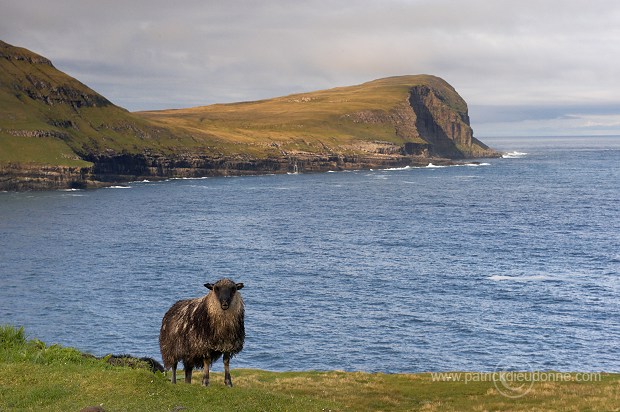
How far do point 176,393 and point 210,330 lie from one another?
14.1 ft

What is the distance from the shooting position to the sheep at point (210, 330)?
27.9m

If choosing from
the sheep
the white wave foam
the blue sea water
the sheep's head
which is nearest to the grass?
the sheep

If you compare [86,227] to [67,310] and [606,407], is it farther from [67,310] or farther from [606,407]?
[606,407]

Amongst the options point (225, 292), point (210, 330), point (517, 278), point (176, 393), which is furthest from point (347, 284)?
point (176, 393)

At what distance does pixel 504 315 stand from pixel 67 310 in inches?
2141

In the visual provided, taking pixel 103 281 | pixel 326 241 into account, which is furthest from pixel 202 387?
pixel 326 241

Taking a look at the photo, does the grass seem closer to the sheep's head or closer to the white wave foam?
the sheep's head

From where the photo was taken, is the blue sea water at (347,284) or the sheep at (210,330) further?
the blue sea water at (347,284)

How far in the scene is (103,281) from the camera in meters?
107

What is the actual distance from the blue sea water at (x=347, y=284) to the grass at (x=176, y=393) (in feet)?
69.1

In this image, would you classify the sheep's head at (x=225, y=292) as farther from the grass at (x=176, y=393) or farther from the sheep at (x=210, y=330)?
the grass at (x=176, y=393)

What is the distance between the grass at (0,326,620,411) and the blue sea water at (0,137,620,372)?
2105 centimetres

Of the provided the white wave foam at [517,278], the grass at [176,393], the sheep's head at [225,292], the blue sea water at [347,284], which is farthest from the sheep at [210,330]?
the white wave foam at [517,278]

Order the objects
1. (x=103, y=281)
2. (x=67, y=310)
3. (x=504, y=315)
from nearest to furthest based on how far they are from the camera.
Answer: (x=504, y=315), (x=67, y=310), (x=103, y=281)
